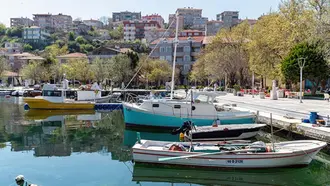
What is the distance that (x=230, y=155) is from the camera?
44.6 feet

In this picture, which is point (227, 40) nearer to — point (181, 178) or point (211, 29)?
point (181, 178)

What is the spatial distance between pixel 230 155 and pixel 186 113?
950cm

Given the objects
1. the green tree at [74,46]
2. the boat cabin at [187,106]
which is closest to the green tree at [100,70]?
the boat cabin at [187,106]

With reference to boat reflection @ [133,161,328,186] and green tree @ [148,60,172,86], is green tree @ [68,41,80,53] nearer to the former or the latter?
green tree @ [148,60,172,86]

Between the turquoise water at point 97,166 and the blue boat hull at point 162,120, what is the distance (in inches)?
34.8

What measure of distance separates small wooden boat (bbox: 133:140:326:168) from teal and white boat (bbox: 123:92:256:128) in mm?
8300

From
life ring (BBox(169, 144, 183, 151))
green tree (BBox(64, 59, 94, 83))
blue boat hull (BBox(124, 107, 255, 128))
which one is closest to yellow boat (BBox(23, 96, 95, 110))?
blue boat hull (BBox(124, 107, 255, 128))

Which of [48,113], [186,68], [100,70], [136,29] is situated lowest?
[48,113]

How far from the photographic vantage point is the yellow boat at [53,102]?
38.0m

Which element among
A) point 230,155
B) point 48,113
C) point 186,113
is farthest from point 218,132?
point 48,113

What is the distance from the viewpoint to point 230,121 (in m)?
22.7

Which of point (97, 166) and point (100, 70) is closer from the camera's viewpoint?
point (97, 166)

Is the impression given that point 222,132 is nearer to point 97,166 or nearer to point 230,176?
point 230,176

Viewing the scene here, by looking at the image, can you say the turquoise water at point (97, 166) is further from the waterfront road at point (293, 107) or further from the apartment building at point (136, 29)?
the apartment building at point (136, 29)
